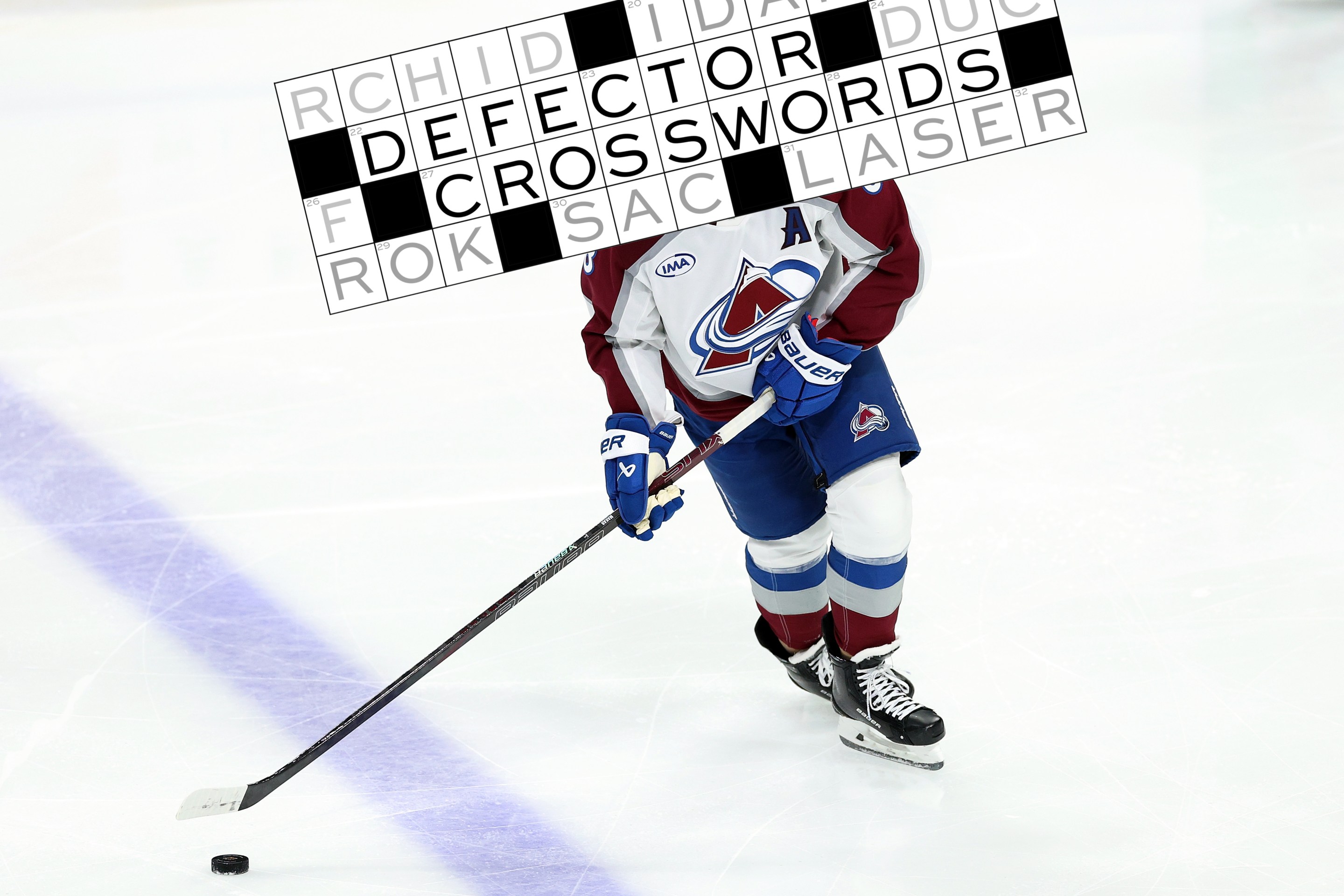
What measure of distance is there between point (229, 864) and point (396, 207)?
1055 mm

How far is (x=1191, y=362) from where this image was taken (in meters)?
3.03

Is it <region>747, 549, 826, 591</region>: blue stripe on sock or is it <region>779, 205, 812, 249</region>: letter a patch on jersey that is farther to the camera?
<region>747, 549, 826, 591</region>: blue stripe on sock

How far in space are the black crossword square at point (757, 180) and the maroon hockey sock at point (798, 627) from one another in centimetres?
66

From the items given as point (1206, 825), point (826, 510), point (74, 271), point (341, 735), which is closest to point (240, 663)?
point (341, 735)

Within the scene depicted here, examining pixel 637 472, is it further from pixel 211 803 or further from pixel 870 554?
pixel 211 803

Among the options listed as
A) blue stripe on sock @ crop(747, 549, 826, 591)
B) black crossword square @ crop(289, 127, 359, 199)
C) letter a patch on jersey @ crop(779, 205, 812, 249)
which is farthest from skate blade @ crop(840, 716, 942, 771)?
black crossword square @ crop(289, 127, 359, 199)

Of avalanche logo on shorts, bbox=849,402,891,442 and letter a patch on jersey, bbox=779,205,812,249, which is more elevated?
letter a patch on jersey, bbox=779,205,812,249

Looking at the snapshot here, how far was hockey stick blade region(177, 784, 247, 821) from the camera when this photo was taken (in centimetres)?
189

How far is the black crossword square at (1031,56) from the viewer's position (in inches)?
85.2

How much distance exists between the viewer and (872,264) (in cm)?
191

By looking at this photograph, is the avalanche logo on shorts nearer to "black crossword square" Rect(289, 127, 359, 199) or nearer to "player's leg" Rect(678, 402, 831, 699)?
"player's leg" Rect(678, 402, 831, 699)

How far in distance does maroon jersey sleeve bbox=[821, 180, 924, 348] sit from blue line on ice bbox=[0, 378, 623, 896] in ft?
2.75

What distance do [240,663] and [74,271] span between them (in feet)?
6.91
